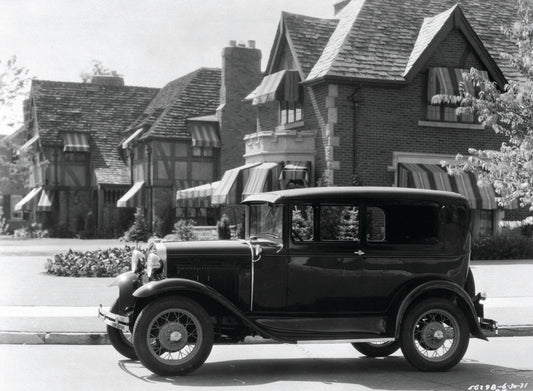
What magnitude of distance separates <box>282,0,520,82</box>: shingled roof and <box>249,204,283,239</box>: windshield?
16.7 meters

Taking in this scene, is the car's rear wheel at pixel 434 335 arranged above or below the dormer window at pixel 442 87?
below

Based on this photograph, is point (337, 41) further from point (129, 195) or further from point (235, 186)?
point (129, 195)

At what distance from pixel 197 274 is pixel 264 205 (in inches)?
51.0

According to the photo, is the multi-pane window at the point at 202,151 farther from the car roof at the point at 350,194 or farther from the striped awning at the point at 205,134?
the car roof at the point at 350,194

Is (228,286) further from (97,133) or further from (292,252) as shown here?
(97,133)

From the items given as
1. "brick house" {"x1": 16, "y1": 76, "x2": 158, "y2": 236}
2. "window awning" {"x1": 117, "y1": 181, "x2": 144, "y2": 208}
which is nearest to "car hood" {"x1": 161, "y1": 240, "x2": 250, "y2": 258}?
"window awning" {"x1": 117, "y1": 181, "x2": 144, "y2": 208}

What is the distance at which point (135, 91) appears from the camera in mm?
54562

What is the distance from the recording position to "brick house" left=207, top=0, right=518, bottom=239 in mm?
26594

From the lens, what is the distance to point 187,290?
8.62 metres

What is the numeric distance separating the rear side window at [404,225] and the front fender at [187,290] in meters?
1.68

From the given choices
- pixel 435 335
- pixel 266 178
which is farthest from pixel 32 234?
pixel 435 335

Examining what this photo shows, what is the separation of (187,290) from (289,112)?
21.9 metres

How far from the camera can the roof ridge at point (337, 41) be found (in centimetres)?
2691

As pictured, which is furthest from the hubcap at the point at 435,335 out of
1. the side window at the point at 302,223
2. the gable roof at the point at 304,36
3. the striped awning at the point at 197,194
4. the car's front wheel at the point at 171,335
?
the striped awning at the point at 197,194
